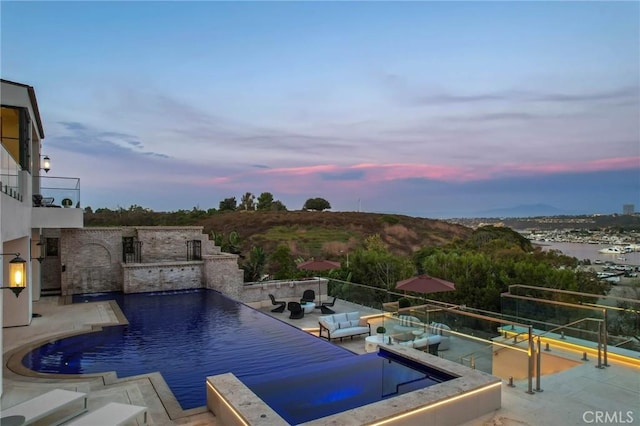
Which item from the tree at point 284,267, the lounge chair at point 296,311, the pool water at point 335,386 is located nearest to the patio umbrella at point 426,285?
the pool water at point 335,386

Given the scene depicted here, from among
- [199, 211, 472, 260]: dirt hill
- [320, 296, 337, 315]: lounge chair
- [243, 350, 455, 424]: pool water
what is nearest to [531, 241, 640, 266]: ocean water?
[199, 211, 472, 260]: dirt hill

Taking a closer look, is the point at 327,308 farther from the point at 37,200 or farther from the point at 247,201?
the point at 247,201

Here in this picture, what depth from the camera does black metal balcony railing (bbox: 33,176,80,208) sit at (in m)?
14.8

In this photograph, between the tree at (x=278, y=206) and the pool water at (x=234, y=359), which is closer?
the pool water at (x=234, y=359)

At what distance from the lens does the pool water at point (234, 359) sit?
6320 millimetres

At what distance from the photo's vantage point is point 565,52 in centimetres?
1497

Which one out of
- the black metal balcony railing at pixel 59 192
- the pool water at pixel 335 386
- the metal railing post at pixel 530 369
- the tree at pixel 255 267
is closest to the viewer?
the pool water at pixel 335 386

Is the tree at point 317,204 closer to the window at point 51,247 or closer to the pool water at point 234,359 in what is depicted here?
the window at point 51,247

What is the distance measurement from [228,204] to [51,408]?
199ft

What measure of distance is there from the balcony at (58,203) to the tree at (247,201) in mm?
48954

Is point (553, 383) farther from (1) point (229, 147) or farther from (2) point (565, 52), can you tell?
(1) point (229, 147)

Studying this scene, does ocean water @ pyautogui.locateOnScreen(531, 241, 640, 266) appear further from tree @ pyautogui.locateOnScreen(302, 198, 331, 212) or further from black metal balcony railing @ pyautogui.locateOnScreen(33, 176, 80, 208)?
tree @ pyautogui.locateOnScreen(302, 198, 331, 212)

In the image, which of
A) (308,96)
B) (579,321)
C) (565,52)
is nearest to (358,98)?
(308,96)

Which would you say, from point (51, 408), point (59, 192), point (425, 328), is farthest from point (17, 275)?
point (59, 192)
